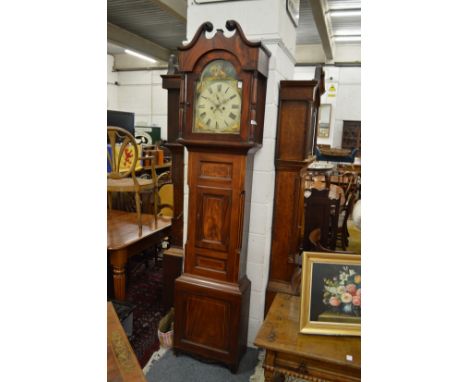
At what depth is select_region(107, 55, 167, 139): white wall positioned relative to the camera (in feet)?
32.2

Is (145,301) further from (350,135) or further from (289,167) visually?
(350,135)

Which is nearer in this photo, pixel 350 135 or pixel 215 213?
pixel 215 213

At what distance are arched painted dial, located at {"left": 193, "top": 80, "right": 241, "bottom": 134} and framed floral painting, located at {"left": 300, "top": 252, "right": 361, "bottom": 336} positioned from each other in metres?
0.79

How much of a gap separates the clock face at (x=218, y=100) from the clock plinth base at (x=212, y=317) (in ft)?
2.90

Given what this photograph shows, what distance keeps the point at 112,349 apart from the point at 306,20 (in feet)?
20.2

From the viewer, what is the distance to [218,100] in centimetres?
176

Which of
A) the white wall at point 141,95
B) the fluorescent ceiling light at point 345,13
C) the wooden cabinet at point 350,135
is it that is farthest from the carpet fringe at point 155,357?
the white wall at point 141,95

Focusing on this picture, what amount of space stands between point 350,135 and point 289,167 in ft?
23.4

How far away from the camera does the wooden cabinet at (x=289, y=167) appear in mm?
1900

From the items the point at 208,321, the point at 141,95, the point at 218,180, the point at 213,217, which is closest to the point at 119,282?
the point at 208,321

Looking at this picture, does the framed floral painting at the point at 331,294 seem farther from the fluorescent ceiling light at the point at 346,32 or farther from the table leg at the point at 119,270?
the fluorescent ceiling light at the point at 346,32
